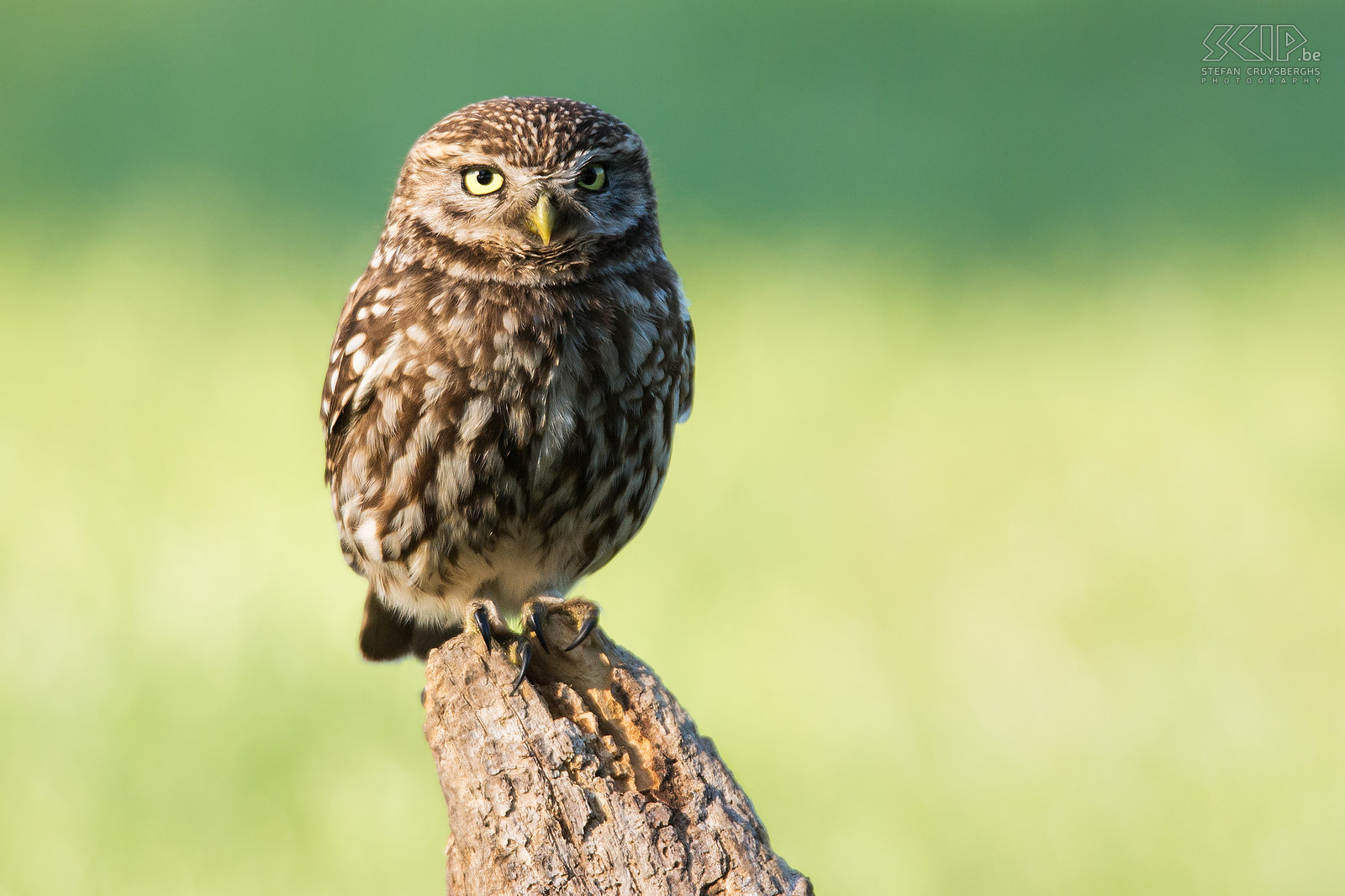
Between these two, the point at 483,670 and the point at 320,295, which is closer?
the point at 483,670

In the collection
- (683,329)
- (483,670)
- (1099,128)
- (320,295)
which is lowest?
(483,670)

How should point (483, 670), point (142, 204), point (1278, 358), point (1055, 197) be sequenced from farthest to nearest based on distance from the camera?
point (1055, 197)
point (142, 204)
point (1278, 358)
point (483, 670)

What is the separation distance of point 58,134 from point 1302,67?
6.09 m

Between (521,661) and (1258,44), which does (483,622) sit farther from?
(1258,44)

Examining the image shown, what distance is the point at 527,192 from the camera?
8.91 feet

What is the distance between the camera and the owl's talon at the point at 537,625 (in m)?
2.74

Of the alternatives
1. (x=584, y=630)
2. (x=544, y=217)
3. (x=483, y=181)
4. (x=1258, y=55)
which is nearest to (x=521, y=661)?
(x=584, y=630)

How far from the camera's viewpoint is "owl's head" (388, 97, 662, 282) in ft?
8.94

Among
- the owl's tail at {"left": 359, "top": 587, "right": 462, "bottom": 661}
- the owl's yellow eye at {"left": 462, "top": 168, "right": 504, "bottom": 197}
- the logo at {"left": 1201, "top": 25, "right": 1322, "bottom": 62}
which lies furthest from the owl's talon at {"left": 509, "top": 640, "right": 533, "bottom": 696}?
the logo at {"left": 1201, "top": 25, "right": 1322, "bottom": 62}

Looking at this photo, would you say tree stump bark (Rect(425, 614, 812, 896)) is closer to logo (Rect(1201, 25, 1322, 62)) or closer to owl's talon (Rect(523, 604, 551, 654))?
owl's talon (Rect(523, 604, 551, 654))

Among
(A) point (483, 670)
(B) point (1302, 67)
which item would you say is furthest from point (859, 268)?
(A) point (483, 670)

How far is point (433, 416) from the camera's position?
2.75 meters

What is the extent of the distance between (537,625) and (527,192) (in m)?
0.86

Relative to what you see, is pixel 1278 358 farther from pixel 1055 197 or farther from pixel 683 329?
pixel 683 329
